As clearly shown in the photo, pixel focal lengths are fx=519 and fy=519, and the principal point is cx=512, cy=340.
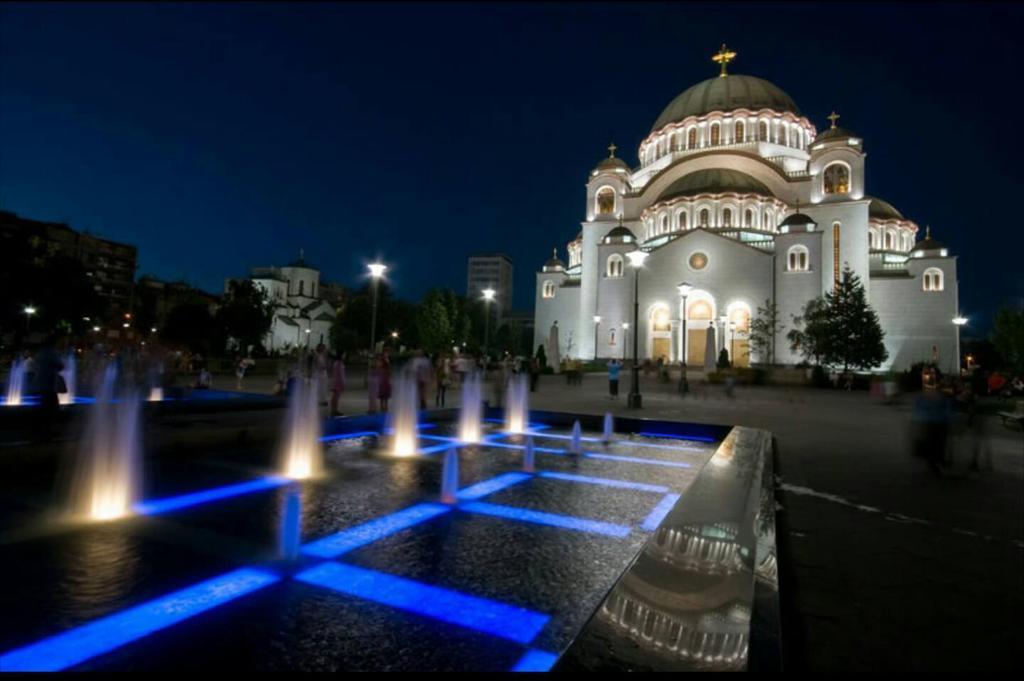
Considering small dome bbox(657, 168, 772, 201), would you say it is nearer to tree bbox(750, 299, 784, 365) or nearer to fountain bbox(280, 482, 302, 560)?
tree bbox(750, 299, 784, 365)

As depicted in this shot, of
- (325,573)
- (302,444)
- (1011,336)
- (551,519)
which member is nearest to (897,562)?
(551,519)

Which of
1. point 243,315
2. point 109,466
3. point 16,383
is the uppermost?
point 243,315

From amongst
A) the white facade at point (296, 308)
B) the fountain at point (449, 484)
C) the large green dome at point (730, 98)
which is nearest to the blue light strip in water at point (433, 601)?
the fountain at point (449, 484)

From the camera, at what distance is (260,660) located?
8.17 feet

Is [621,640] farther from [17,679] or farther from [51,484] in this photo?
[51,484]

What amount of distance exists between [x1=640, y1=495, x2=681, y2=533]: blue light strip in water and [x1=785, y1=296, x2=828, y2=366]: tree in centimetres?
3589

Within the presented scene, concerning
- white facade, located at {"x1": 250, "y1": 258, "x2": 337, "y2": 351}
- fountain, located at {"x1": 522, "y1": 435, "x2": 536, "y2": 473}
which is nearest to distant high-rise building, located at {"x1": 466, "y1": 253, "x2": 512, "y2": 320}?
white facade, located at {"x1": 250, "y1": 258, "x2": 337, "y2": 351}

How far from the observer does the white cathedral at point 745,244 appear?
45531mm

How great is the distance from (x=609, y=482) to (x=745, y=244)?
4487 centimetres

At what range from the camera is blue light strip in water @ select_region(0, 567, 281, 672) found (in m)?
2.48

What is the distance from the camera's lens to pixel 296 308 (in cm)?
8175

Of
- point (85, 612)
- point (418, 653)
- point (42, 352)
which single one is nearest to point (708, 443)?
point (418, 653)

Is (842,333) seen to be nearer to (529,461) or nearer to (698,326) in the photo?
(698,326)

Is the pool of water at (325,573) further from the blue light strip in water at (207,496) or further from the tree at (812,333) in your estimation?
the tree at (812,333)
